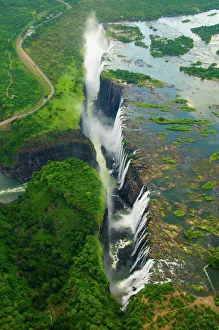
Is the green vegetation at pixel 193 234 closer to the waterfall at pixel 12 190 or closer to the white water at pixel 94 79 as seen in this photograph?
the white water at pixel 94 79

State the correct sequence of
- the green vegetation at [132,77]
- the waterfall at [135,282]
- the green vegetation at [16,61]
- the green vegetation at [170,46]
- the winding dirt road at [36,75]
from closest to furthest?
the waterfall at [135,282], the winding dirt road at [36,75], the green vegetation at [16,61], the green vegetation at [132,77], the green vegetation at [170,46]

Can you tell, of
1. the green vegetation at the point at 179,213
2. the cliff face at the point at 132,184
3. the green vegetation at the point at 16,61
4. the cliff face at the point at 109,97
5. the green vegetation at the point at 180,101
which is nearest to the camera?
the green vegetation at the point at 179,213

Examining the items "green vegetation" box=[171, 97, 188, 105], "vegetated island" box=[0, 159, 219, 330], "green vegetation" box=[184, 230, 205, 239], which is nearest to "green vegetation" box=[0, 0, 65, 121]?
"vegetated island" box=[0, 159, 219, 330]

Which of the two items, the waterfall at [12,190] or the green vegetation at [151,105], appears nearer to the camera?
the waterfall at [12,190]

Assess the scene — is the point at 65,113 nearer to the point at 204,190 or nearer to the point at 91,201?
the point at 91,201

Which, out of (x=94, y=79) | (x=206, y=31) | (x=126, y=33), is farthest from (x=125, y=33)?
(x=94, y=79)

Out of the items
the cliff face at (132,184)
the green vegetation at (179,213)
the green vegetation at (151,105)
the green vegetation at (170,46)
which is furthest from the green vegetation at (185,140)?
the green vegetation at (170,46)

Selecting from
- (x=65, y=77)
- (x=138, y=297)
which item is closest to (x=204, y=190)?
(x=138, y=297)
